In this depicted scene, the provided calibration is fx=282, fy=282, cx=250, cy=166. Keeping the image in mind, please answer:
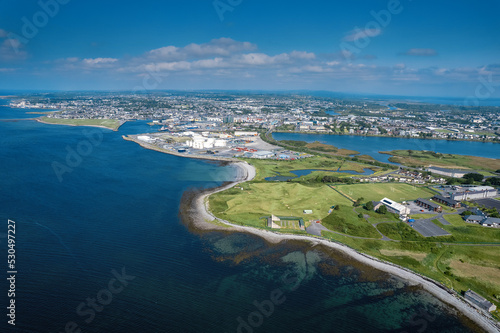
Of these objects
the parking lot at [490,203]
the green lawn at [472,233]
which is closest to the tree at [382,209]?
the green lawn at [472,233]

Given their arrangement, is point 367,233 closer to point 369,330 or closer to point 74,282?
point 369,330

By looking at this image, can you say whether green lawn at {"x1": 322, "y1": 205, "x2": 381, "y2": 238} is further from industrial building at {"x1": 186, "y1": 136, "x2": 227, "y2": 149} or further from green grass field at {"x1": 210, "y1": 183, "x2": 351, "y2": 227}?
industrial building at {"x1": 186, "y1": 136, "x2": 227, "y2": 149}

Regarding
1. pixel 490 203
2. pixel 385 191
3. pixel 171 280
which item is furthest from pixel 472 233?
pixel 171 280

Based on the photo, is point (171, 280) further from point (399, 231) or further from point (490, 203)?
point (490, 203)

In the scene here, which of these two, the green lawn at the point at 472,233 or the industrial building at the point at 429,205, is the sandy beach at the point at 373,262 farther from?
the industrial building at the point at 429,205

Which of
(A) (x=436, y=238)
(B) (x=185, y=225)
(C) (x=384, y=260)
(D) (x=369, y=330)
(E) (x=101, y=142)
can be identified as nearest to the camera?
(D) (x=369, y=330)

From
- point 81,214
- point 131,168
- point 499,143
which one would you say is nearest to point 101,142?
point 131,168
